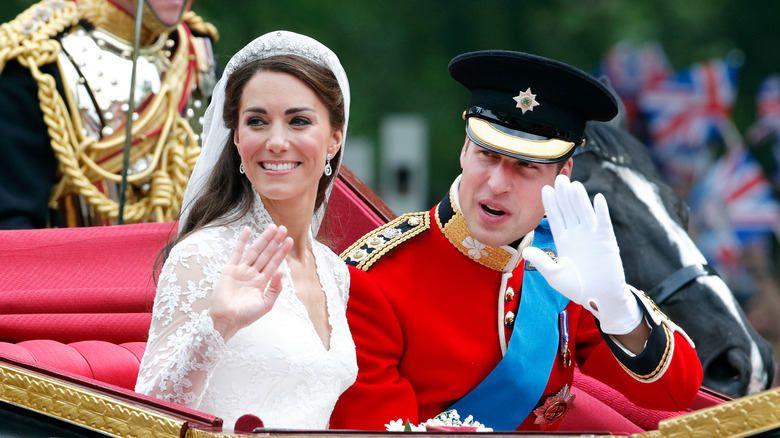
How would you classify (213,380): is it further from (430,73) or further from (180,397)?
(430,73)

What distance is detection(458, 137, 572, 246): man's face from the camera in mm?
2561

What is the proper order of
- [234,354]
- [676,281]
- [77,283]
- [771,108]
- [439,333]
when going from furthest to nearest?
1. [771,108]
2. [676,281]
3. [77,283]
4. [439,333]
5. [234,354]

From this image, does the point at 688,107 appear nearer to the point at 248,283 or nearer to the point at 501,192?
Answer: the point at 501,192

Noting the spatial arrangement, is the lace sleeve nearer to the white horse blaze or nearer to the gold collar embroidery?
the gold collar embroidery

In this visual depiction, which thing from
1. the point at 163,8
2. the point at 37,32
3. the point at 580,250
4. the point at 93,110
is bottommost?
the point at 580,250

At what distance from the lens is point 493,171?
2562 millimetres

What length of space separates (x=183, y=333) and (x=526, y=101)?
0.88 meters

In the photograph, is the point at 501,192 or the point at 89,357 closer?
the point at 501,192

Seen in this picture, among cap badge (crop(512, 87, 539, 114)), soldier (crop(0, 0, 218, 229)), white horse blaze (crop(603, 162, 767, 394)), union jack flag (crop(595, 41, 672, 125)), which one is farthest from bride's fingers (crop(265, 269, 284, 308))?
union jack flag (crop(595, 41, 672, 125))

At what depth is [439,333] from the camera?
266cm

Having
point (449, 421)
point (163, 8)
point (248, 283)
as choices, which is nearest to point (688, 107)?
point (163, 8)

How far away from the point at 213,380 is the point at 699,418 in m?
0.86

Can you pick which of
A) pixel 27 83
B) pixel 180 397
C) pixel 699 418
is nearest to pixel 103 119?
pixel 27 83

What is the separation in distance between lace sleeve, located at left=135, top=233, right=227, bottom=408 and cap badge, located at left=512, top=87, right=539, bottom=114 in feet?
2.39
